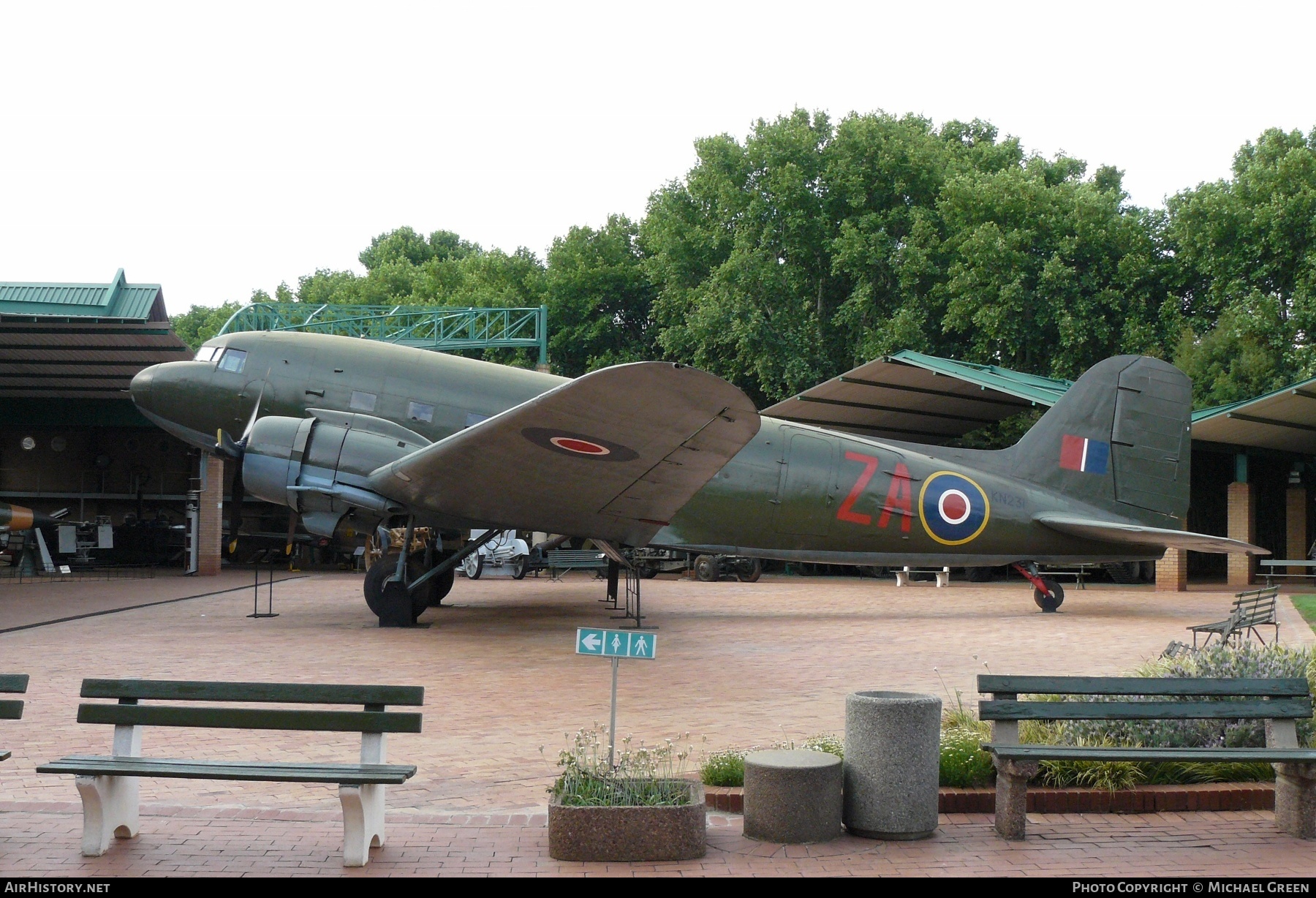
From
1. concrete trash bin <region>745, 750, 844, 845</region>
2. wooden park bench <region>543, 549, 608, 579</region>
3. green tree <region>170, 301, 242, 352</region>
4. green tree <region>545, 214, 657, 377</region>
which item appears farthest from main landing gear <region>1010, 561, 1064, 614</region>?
green tree <region>170, 301, 242, 352</region>

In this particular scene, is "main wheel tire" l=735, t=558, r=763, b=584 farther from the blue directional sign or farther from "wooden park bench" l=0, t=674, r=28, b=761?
"wooden park bench" l=0, t=674, r=28, b=761

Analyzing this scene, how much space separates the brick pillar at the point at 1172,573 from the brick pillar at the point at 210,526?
24.2 metres

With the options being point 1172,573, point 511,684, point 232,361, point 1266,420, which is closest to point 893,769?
point 511,684

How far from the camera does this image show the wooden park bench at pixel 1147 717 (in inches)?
208

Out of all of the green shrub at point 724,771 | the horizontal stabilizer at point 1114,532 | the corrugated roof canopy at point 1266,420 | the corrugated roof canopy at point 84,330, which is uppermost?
the corrugated roof canopy at point 84,330

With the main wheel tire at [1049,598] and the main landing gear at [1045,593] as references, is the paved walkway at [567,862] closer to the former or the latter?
the main landing gear at [1045,593]

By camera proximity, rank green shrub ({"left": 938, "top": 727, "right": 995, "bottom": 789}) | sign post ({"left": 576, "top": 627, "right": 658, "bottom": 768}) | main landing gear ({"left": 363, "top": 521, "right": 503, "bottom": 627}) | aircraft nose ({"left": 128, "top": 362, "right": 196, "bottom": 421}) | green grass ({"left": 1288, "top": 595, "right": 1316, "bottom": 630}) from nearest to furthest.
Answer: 1. sign post ({"left": 576, "top": 627, "right": 658, "bottom": 768})
2. green shrub ({"left": 938, "top": 727, "right": 995, "bottom": 789})
3. main landing gear ({"left": 363, "top": 521, "right": 503, "bottom": 627})
4. aircraft nose ({"left": 128, "top": 362, "right": 196, "bottom": 421})
5. green grass ({"left": 1288, "top": 595, "right": 1316, "bottom": 630})

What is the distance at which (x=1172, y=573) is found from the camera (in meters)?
24.6

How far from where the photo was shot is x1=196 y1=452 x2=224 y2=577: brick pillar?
27453 mm

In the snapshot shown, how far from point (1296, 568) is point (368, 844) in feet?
105

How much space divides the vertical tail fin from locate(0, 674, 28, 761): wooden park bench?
15.3 meters

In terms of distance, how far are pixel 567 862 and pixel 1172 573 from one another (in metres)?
23.5

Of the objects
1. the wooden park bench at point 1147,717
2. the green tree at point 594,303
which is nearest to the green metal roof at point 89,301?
the wooden park bench at point 1147,717

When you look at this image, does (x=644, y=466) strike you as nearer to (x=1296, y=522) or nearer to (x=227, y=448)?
(x=227, y=448)
